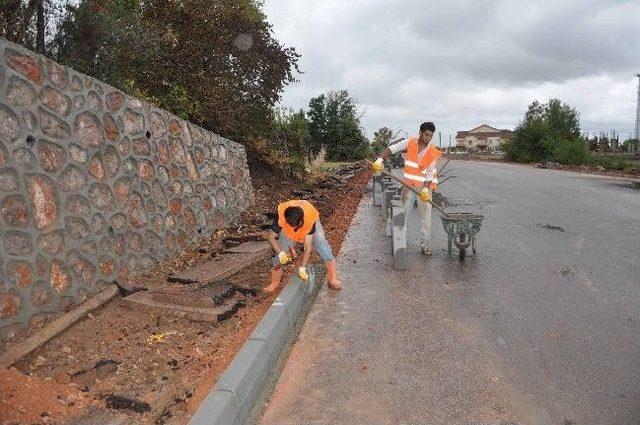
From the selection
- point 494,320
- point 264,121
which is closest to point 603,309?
point 494,320

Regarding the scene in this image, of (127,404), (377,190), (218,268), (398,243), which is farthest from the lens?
(377,190)

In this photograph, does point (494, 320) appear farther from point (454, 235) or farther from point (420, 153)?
point (420, 153)

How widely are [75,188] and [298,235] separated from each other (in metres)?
2.29

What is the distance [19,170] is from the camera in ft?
14.4

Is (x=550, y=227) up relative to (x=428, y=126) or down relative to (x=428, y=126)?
down

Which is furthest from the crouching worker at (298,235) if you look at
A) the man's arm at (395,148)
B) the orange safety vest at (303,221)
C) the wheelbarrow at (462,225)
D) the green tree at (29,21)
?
the green tree at (29,21)

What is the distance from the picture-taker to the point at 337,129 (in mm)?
41562

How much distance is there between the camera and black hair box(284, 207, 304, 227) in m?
5.18

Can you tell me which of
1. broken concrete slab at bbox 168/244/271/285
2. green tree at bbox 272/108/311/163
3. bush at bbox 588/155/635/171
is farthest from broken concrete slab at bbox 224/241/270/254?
bush at bbox 588/155/635/171

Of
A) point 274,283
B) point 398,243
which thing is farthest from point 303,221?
point 398,243

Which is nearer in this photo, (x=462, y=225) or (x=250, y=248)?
(x=462, y=225)

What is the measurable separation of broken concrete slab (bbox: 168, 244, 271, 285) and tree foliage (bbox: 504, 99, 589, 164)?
3323 centimetres

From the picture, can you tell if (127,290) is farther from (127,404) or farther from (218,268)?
(127,404)

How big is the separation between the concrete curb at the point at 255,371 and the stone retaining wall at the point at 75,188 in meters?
1.91
